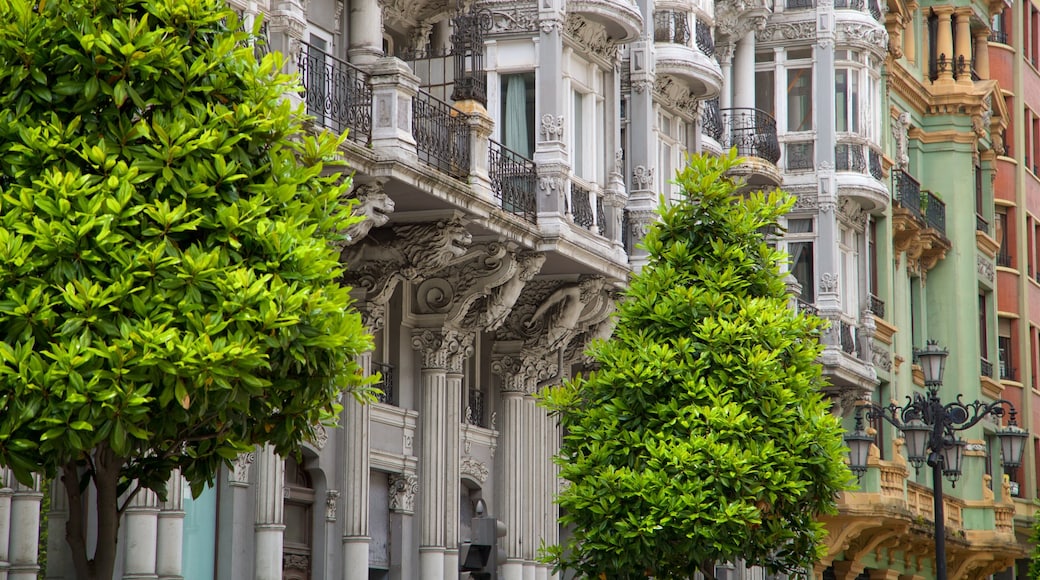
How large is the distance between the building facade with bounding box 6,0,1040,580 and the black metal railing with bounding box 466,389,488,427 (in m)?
0.03

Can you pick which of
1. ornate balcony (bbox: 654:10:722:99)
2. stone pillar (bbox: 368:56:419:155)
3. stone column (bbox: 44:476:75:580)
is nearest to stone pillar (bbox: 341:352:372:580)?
stone pillar (bbox: 368:56:419:155)

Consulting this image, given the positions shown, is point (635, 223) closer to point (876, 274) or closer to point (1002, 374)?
point (876, 274)

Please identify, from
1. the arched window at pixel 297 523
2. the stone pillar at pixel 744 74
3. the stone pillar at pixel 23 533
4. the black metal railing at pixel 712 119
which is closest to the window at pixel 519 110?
the arched window at pixel 297 523

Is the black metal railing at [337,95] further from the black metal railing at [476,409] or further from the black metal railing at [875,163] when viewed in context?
the black metal railing at [875,163]

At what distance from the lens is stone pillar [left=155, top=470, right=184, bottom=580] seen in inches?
802

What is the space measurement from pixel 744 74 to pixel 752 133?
1.98 metres

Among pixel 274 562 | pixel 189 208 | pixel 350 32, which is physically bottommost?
pixel 274 562

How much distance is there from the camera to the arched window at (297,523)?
24172 mm

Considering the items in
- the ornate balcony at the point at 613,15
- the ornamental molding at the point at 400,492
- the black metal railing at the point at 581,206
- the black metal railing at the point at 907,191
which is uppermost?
the black metal railing at the point at 907,191

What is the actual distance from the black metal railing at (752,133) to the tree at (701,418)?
1405cm

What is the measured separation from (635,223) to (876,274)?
17.7 metres

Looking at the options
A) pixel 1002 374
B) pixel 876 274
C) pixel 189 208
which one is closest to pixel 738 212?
pixel 189 208

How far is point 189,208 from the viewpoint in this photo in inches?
536

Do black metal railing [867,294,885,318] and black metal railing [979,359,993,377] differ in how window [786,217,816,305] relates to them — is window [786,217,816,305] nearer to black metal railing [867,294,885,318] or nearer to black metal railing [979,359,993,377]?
black metal railing [867,294,885,318]
